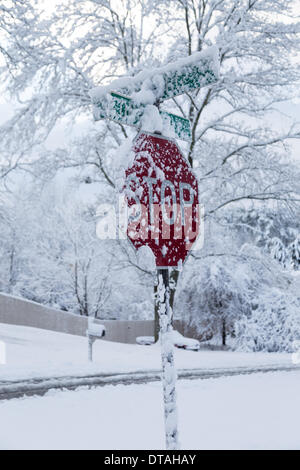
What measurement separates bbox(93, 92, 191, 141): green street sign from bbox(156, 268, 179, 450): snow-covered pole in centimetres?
104

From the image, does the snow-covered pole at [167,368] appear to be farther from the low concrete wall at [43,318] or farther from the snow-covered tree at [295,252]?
the snow-covered tree at [295,252]

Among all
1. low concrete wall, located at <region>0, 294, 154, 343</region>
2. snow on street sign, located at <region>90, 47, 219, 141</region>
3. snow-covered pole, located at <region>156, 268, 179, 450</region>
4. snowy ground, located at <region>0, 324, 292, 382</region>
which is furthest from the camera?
low concrete wall, located at <region>0, 294, 154, 343</region>

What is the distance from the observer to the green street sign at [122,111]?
11.2ft

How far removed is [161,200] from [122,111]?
2.27 ft

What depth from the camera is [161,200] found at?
3289mm

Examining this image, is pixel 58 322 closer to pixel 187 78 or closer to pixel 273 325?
pixel 273 325

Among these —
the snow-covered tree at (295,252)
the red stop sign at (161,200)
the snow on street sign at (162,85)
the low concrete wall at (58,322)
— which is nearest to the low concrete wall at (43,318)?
the low concrete wall at (58,322)

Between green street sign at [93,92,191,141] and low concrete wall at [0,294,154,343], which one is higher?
green street sign at [93,92,191,141]

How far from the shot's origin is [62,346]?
14.0 meters

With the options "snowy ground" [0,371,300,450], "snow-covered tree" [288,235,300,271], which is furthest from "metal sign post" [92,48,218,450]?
"snow-covered tree" [288,235,300,271]

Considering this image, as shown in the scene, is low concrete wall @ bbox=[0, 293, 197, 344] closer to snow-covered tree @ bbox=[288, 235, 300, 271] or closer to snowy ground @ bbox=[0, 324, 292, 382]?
snowy ground @ bbox=[0, 324, 292, 382]

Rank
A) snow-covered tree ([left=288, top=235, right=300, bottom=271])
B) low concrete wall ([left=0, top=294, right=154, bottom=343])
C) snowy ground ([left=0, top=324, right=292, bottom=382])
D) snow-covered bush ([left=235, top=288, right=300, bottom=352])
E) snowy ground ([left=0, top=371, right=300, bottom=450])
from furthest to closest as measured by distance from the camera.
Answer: snow-covered tree ([left=288, top=235, right=300, bottom=271]) → snow-covered bush ([left=235, top=288, right=300, bottom=352]) → low concrete wall ([left=0, top=294, right=154, bottom=343]) → snowy ground ([left=0, top=324, right=292, bottom=382]) → snowy ground ([left=0, top=371, right=300, bottom=450])

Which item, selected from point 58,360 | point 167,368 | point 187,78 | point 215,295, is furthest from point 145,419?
point 215,295

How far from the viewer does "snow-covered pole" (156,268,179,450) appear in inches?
130
